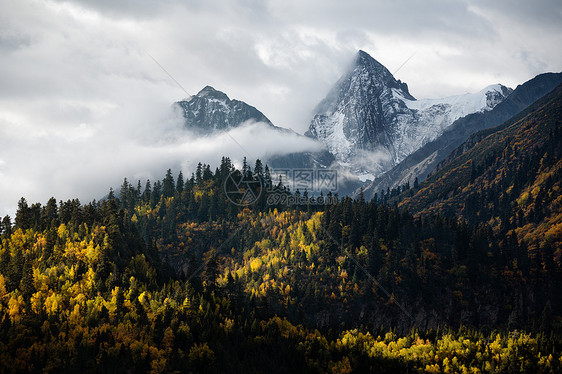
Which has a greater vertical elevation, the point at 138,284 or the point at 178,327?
the point at 138,284

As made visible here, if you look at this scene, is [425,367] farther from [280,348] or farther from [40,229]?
[40,229]

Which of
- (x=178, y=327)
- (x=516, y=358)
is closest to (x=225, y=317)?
(x=178, y=327)

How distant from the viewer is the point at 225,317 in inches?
7062

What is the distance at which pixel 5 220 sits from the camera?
198125 mm

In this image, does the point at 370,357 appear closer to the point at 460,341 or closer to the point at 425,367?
the point at 425,367

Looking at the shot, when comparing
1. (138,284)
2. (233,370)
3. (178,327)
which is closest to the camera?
(233,370)

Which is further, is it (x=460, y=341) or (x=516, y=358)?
(x=460, y=341)

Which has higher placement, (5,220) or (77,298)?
(5,220)

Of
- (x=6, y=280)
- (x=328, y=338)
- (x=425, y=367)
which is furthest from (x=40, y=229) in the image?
(x=425, y=367)

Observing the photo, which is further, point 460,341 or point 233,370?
point 460,341

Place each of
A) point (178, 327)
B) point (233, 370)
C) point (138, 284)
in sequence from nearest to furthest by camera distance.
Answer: point (233, 370) → point (178, 327) → point (138, 284)

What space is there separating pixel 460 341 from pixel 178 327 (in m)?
99.2

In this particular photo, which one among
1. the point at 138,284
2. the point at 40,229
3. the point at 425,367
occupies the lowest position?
the point at 425,367

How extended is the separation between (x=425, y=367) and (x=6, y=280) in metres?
141
